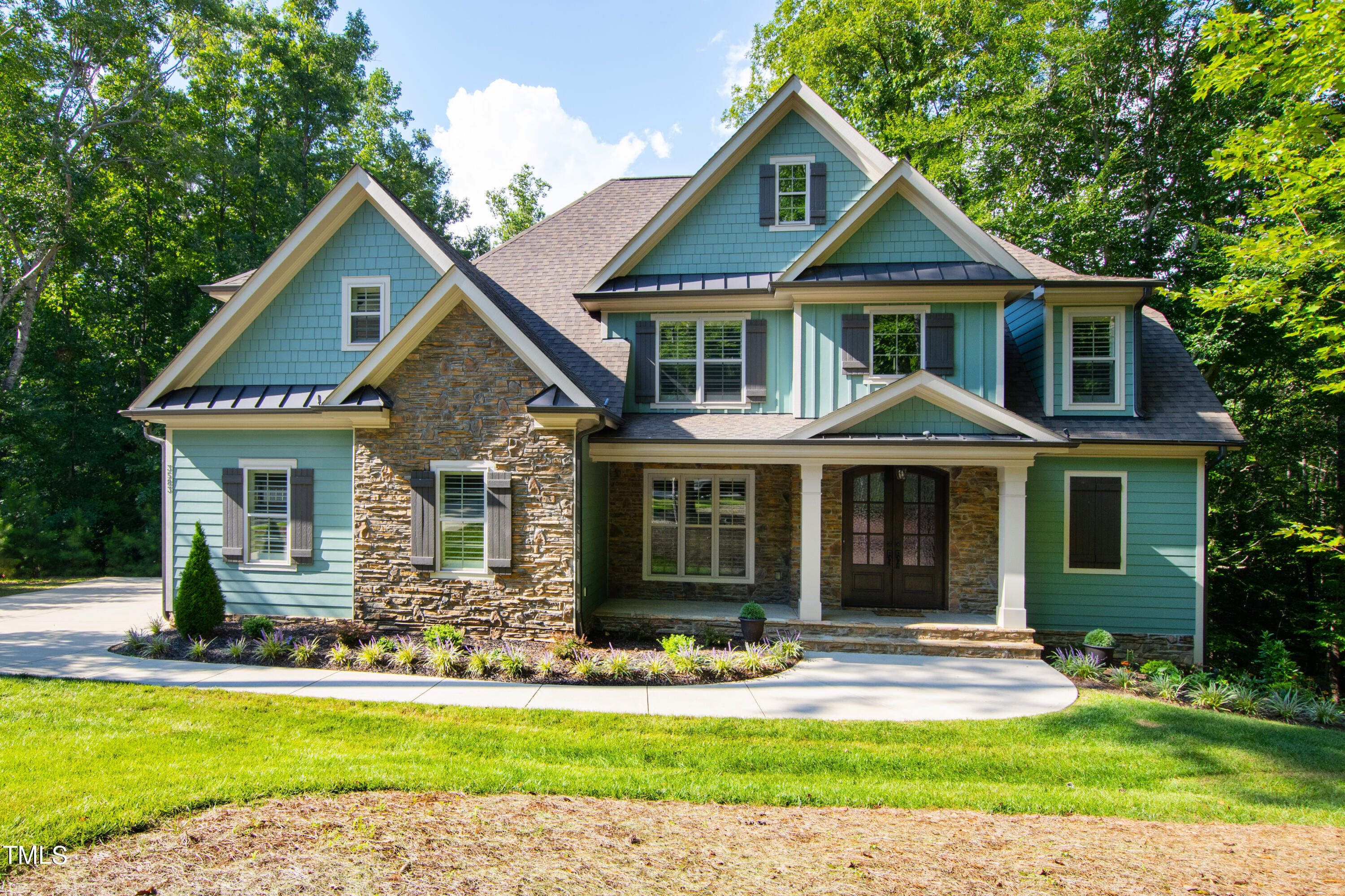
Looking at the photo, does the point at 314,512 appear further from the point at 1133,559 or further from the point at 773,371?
the point at 1133,559

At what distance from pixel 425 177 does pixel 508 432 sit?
2199 cm

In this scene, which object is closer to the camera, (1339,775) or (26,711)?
(1339,775)

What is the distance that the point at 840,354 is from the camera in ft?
34.6

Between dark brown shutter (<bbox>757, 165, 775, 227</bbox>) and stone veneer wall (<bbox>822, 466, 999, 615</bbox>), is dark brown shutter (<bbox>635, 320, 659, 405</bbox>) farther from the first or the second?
stone veneer wall (<bbox>822, 466, 999, 615</bbox>)

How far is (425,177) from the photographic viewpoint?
2666 cm

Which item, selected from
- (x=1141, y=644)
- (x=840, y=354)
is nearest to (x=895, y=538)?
(x=840, y=354)

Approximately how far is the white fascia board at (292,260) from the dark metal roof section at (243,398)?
0.64 feet

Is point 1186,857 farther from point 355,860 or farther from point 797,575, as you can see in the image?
point 797,575

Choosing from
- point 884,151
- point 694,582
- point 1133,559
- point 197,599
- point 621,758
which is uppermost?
point 884,151

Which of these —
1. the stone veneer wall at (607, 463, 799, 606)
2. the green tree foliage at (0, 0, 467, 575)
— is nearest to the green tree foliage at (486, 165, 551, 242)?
the green tree foliage at (0, 0, 467, 575)

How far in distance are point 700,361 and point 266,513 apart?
741 cm

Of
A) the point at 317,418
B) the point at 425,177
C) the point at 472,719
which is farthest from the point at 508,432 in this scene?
the point at 425,177

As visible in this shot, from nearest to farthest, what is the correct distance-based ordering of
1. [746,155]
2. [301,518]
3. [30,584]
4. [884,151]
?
[301,518] → [746,155] → [30,584] → [884,151]

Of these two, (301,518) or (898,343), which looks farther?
(898,343)
